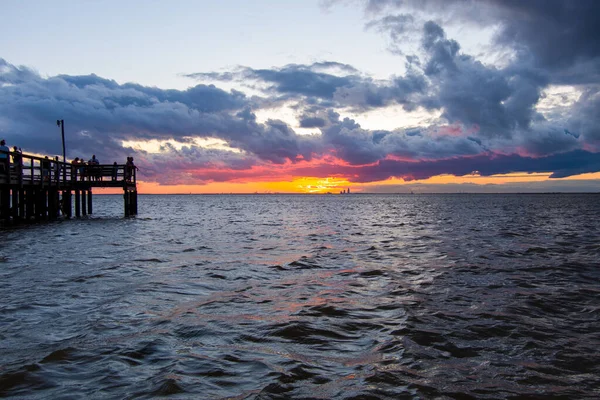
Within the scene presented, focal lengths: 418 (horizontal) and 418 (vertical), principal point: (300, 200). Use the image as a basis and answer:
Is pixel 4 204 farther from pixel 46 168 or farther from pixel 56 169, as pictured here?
pixel 56 169

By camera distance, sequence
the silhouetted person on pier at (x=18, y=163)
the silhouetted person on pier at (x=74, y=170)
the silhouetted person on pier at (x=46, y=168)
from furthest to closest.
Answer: the silhouetted person on pier at (x=74, y=170) → the silhouetted person on pier at (x=46, y=168) → the silhouetted person on pier at (x=18, y=163)

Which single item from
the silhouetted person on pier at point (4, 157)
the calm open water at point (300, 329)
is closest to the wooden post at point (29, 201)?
the silhouetted person on pier at point (4, 157)

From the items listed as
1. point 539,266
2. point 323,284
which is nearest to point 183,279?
point 323,284

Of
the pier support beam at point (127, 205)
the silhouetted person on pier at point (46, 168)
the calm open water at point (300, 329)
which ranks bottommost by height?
the calm open water at point (300, 329)

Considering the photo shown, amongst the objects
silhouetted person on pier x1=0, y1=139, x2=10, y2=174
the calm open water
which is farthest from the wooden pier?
the calm open water

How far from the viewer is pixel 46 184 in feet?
101

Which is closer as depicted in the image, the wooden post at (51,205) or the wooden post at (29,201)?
the wooden post at (29,201)

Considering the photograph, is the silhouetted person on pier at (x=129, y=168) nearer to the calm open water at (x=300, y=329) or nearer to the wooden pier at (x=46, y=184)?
the wooden pier at (x=46, y=184)

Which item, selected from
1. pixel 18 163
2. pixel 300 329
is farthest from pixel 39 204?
pixel 300 329

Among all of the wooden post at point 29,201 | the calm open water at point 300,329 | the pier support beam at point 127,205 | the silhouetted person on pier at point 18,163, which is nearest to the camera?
the calm open water at point 300,329

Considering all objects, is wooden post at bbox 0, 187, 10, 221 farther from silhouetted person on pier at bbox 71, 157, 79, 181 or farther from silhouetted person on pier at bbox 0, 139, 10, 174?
silhouetted person on pier at bbox 71, 157, 79, 181

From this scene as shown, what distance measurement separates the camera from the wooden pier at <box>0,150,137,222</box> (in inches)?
1027

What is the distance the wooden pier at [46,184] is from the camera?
26094mm

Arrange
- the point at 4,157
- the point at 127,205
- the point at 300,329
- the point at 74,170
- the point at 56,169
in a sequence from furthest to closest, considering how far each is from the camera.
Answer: the point at 127,205
the point at 74,170
the point at 56,169
the point at 4,157
the point at 300,329
